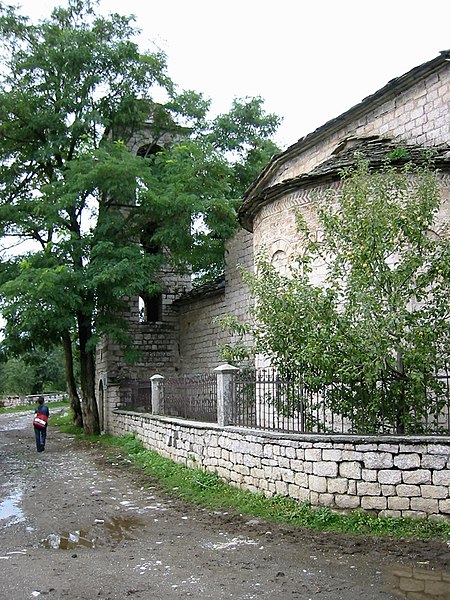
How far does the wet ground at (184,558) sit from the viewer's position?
515cm

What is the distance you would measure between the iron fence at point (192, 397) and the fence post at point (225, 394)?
71cm

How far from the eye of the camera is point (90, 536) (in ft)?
23.4

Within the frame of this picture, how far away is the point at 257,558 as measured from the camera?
599 cm

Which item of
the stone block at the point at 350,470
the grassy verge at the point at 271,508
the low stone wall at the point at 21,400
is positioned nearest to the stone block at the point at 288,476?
the grassy verge at the point at 271,508

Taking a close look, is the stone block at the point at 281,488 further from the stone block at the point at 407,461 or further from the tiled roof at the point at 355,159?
the tiled roof at the point at 355,159

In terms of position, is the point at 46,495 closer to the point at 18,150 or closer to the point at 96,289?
the point at 96,289

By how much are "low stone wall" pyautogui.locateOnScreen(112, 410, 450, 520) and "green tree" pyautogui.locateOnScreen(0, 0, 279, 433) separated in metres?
9.04

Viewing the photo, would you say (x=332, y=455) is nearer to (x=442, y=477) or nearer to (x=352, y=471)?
(x=352, y=471)

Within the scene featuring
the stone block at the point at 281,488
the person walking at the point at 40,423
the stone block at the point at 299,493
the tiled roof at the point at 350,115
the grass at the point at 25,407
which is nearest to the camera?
the stone block at the point at 299,493

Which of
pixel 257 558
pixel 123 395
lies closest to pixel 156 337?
pixel 123 395

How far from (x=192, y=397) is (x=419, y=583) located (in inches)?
279

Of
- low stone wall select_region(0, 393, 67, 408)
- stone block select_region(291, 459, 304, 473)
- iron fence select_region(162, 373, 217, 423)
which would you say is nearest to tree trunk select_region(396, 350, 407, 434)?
stone block select_region(291, 459, 304, 473)

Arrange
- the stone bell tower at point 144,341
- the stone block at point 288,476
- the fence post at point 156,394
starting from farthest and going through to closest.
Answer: the stone bell tower at point 144,341, the fence post at point 156,394, the stone block at point 288,476

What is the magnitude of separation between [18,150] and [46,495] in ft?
43.6
